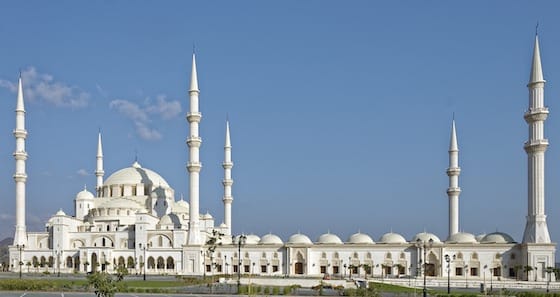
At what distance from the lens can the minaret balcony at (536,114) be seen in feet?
199

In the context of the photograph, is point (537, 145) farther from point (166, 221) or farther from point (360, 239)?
point (166, 221)

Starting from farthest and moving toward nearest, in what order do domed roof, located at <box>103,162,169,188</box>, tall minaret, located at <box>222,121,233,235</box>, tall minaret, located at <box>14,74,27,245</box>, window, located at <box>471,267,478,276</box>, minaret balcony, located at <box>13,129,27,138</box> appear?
domed roof, located at <box>103,162,169,188</box> → tall minaret, located at <box>222,121,233,235</box> → minaret balcony, located at <box>13,129,27,138</box> → tall minaret, located at <box>14,74,27,245</box> → window, located at <box>471,267,478,276</box>

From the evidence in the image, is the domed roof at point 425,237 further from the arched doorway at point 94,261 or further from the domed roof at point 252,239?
the arched doorway at point 94,261

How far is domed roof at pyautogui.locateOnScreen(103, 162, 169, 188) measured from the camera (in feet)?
296

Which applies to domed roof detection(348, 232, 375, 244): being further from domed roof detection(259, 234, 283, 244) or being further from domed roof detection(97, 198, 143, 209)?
domed roof detection(97, 198, 143, 209)

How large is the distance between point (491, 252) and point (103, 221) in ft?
164

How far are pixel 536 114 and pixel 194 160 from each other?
126 ft

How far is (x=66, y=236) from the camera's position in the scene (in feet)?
260

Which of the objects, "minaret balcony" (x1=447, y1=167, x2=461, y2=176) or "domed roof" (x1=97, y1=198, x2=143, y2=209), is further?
"domed roof" (x1=97, y1=198, x2=143, y2=209)

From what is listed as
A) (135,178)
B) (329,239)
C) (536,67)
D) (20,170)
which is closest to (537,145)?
(536,67)

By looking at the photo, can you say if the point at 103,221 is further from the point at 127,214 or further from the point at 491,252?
the point at 491,252

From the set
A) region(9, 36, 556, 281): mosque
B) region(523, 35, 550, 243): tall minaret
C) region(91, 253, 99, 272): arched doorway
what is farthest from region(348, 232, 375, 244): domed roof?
region(91, 253, 99, 272): arched doorway

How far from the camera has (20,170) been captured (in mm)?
79438

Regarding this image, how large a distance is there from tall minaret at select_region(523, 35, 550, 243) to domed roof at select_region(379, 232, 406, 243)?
1368cm
